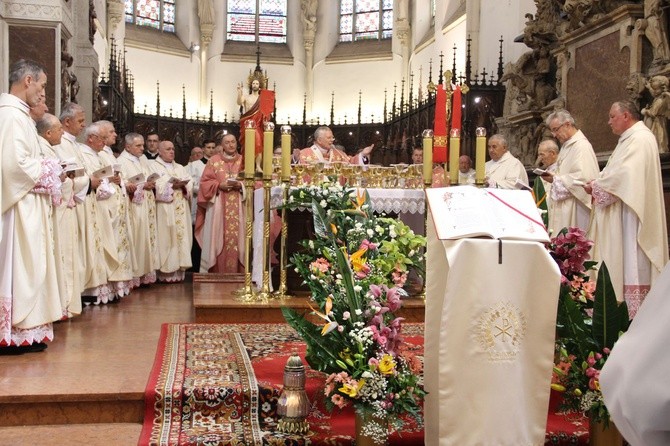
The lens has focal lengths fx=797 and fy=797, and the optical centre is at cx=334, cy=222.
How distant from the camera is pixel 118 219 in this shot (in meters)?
8.12

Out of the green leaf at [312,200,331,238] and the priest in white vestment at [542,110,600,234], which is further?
the priest in white vestment at [542,110,600,234]

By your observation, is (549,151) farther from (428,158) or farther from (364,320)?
(364,320)

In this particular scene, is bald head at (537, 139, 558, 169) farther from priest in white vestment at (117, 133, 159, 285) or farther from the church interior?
priest in white vestment at (117, 133, 159, 285)

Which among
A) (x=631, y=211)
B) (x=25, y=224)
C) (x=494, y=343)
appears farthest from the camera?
(x=631, y=211)

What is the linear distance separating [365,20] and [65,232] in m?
17.3

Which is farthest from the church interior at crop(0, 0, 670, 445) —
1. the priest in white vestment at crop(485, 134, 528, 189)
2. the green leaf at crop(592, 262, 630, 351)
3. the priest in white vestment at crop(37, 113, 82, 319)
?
the green leaf at crop(592, 262, 630, 351)

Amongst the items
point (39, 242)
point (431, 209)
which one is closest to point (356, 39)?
point (39, 242)

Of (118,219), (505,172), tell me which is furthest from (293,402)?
(505,172)

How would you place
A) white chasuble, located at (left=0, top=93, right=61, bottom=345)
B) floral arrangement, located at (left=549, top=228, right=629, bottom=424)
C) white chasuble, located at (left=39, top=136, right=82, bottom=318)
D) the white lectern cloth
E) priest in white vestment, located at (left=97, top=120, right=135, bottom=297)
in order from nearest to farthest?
1. the white lectern cloth
2. floral arrangement, located at (left=549, top=228, right=629, bottom=424)
3. white chasuble, located at (left=0, top=93, right=61, bottom=345)
4. white chasuble, located at (left=39, top=136, right=82, bottom=318)
5. priest in white vestment, located at (left=97, top=120, right=135, bottom=297)

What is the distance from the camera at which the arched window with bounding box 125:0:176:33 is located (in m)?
20.7

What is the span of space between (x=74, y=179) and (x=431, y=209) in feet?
12.4

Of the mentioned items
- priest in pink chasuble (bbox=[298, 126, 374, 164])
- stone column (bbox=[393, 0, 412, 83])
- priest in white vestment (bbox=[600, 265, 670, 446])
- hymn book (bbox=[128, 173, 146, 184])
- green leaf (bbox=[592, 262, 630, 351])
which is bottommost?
green leaf (bbox=[592, 262, 630, 351])

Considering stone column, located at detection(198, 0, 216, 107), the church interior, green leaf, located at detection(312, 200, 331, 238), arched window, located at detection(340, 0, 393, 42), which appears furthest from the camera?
arched window, located at detection(340, 0, 393, 42)

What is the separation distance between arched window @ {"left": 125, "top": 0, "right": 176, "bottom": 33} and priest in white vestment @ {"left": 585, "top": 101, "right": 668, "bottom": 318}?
1638 centimetres
